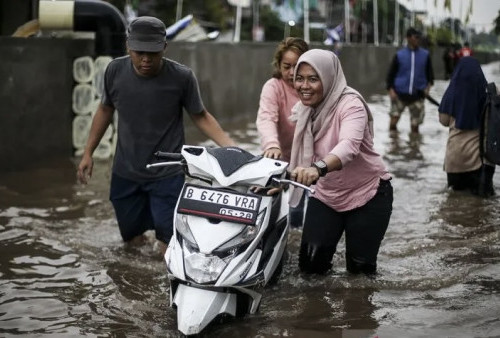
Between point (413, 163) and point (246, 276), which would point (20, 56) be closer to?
point (413, 163)

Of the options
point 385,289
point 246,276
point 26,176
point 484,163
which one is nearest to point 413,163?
point 484,163

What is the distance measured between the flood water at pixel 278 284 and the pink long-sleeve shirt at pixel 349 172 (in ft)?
2.29

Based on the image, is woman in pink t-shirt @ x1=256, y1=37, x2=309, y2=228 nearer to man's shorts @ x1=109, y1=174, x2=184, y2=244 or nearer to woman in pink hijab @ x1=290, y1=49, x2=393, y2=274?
woman in pink hijab @ x1=290, y1=49, x2=393, y2=274

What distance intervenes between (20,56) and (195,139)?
4094 mm

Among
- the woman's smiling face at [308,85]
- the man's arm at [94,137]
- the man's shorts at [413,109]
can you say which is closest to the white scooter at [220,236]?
the woman's smiling face at [308,85]

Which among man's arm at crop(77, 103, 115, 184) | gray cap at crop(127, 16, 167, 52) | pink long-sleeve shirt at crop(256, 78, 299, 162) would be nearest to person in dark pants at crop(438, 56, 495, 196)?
pink long-sleeve shirt at crop(256, 78, 299, 162)

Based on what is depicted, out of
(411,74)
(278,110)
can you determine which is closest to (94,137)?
(278,110)

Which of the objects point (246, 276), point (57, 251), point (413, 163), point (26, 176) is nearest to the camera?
point (246, 276)

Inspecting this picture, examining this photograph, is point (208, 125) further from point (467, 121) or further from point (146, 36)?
point (467, 121)

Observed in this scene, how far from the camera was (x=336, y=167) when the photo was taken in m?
5.03

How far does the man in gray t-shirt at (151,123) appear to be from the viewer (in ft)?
20.0

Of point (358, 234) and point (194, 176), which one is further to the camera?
point (358, 234)

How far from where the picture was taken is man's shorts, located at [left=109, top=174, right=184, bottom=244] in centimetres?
623

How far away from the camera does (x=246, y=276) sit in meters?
4.65
